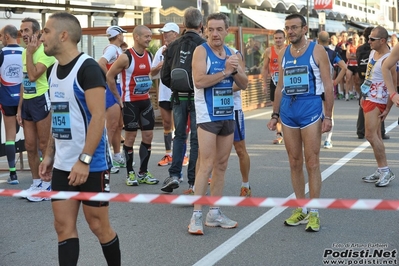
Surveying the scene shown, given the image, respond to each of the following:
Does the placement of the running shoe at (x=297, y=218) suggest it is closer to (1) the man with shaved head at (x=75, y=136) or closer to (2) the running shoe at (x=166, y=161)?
(1) the man with shaved head at (x=75, y=136)

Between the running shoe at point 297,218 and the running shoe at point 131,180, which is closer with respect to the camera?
the running shoe at point 297,218

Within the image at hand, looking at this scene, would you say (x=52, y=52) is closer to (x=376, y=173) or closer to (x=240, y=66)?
(x=240, y=66)

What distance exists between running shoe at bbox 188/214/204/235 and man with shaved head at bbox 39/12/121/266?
188cm

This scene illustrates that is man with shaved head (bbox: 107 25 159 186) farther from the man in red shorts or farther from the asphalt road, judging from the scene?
the man in red shorts

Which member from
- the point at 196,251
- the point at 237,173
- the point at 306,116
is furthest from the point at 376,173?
the point at 196,251

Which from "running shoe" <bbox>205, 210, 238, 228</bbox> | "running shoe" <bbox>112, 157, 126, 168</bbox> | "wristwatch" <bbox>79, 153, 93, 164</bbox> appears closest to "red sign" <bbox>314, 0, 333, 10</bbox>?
"running shoe" <bbox>112, 157, 126, 168</bbox>

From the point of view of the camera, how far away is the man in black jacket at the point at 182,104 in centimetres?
824

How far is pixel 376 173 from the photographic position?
9.45 metres

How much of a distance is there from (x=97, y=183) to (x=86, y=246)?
1801 millimetres

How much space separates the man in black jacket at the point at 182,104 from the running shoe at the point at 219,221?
1.57 metres

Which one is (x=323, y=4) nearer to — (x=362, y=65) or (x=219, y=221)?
(x=362, y=65)

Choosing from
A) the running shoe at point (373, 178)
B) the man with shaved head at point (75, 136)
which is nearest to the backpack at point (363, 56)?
the running shoe at point (373, 178)

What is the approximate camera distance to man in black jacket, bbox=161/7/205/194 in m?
8.24

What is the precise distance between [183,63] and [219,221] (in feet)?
6.49
